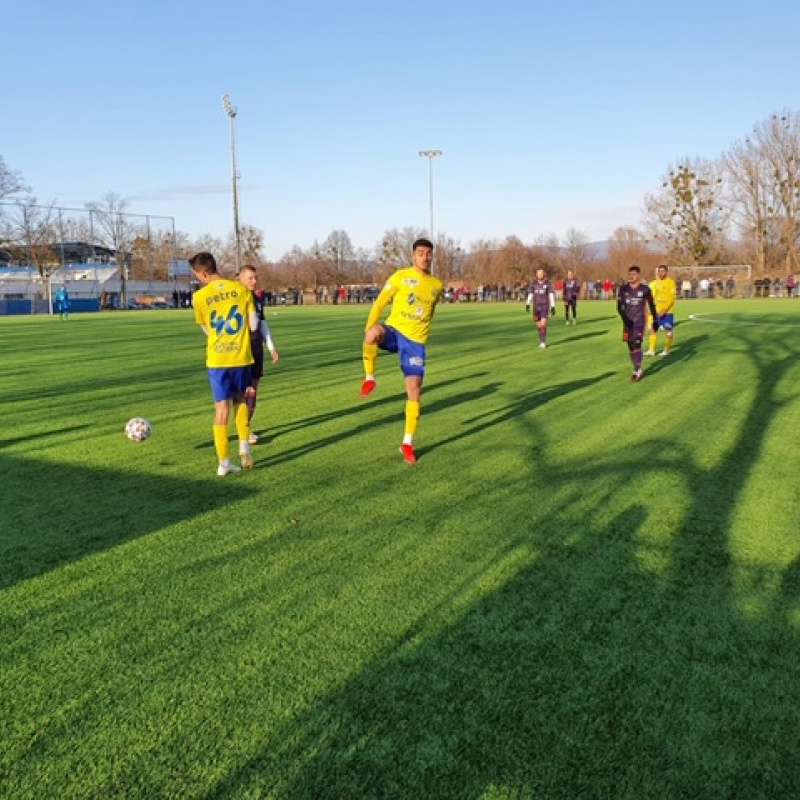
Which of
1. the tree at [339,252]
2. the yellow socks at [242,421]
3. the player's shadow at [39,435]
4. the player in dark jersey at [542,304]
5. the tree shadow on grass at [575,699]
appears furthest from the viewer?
the tree at [339,252]

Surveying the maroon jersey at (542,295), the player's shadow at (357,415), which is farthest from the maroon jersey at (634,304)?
the maroon jersey at (542,295)

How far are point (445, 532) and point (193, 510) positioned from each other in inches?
82.2

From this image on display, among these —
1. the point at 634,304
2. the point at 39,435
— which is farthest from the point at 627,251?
the point at 39,435

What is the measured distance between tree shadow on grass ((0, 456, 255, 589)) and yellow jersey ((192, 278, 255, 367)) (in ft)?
3.91

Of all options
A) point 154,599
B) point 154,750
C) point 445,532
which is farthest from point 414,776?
point 445,532

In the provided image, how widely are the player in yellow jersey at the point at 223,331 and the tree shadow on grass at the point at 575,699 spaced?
3.30 meters

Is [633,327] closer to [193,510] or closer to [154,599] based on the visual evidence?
[193,510]

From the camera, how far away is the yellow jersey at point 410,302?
23.7 ft

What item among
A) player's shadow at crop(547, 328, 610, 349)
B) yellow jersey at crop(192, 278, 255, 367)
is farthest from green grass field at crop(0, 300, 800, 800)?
player's shadow at crop(547, 328, 610, 349)

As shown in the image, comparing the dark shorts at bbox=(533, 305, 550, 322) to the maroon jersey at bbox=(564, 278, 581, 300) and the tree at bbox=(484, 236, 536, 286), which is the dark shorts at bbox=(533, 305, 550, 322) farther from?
the tree at bbox=(484, 236, 536, 286)

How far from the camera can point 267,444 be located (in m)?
8.00

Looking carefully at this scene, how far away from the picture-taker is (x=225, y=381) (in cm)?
665

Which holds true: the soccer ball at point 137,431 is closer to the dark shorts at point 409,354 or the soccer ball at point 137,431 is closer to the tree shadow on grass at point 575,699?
the dark shorts at point 409,354

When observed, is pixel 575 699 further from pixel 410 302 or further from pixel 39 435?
pixel 39 435
